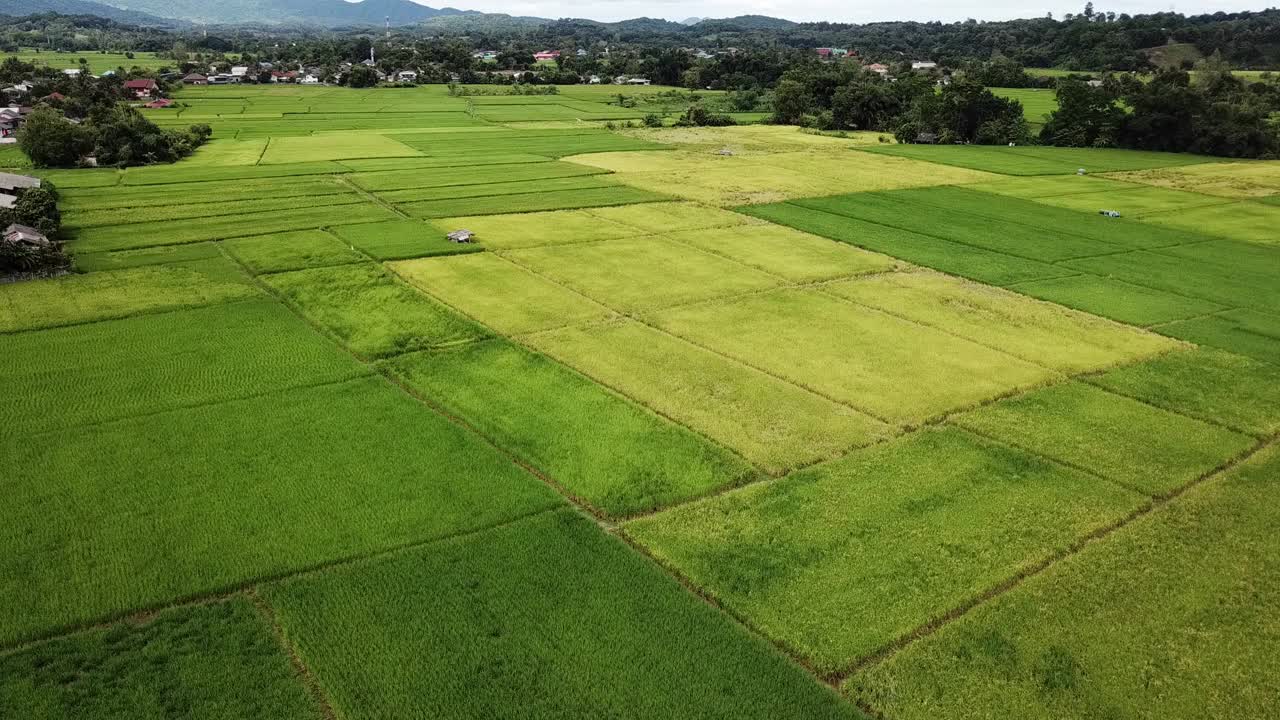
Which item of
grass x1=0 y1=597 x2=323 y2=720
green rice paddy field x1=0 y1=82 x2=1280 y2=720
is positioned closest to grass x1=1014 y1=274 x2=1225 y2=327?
green rice paddy field x1=0 y1=82 x2=1280 y2=720

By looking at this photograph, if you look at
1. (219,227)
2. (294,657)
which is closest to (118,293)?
(219,227)

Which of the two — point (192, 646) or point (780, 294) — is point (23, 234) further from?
point (780, 294)

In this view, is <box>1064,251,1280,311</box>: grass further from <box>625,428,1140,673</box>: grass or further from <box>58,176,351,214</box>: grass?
<box>58,176,351,214</box>: grass

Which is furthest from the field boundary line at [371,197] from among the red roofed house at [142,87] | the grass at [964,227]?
the red roofed house at [142,87]

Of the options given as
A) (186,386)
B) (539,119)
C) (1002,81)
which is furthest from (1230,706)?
(1002,81)

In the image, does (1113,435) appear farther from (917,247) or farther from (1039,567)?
(917,247)
